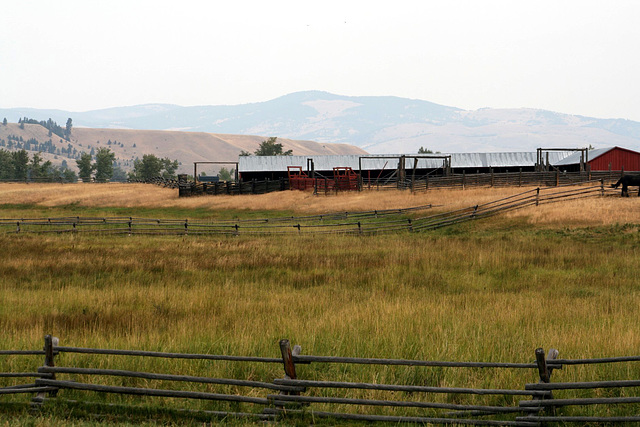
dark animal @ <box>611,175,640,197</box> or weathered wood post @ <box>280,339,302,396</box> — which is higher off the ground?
dark animal @ <box>611,175,640,197</box>

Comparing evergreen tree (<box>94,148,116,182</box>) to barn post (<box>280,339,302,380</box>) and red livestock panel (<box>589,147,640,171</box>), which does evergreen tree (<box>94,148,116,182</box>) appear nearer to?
red livestock panel (<box>589,147,640,171</box>)

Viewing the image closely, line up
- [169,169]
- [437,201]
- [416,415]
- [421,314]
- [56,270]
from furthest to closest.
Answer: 1. [169,169]
2. [437,201]
3. [56,270]
4. [421,314]
5. [416,415]

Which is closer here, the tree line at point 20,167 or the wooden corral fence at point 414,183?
the wooden corral fence at point 414,183

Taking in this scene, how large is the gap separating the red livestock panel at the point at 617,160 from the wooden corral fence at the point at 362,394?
5963 cm

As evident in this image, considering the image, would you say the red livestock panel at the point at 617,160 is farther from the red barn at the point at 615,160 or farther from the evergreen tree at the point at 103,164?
the evergreen tree at the point at 103,164

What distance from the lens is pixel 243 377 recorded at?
842 cm

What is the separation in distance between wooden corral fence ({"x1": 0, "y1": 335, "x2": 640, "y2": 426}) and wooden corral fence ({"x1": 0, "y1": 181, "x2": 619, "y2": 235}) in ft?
70.2

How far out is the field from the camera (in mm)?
9555

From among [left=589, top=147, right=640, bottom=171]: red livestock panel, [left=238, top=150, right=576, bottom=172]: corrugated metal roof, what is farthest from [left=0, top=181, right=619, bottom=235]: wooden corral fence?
[left=238, top=150, right=576, bottom=172]: corrugated metal roof

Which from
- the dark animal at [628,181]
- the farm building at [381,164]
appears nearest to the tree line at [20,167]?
→ the farm building at [381,164]

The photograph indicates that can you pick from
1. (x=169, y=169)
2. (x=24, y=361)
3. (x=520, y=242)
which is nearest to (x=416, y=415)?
(x=24, y=361)

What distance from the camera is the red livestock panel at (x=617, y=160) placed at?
62.1 meters

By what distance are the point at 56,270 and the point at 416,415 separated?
48.3 feet

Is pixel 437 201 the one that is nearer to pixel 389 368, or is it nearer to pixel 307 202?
pixel 307 202
